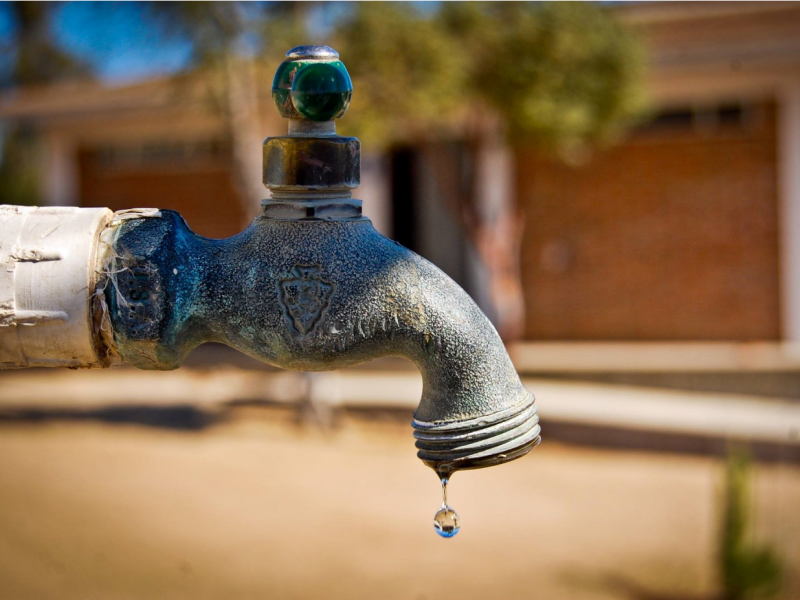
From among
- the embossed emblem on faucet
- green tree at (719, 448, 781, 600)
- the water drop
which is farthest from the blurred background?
the embossed emblem on faucet

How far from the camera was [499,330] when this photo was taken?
8.36 meters

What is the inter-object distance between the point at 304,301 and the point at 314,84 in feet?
1.11

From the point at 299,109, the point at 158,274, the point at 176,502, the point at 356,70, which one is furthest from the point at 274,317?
the point at 356,70

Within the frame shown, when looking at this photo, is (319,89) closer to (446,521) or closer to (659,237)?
(446,521)

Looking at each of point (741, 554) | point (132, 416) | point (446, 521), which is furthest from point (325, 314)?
point (132, 416)

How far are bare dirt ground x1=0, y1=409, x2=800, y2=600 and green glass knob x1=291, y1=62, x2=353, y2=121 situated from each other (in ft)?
13.6

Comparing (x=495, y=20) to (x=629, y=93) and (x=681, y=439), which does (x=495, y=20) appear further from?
(x=681, y=439)

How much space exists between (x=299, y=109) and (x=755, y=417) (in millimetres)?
7185

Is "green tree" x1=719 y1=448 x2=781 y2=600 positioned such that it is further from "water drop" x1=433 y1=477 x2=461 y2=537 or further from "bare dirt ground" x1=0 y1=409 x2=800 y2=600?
"water drop" x1=433 y1=477 x2=461 y2=537

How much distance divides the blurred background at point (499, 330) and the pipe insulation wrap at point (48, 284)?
4039mm

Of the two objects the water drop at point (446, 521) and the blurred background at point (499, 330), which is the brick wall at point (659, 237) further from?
the water drop at point (446, 521)

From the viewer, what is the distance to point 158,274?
139cm

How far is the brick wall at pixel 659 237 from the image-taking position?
951 centimetres

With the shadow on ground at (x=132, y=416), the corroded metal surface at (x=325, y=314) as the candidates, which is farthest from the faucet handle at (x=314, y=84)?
the shadow on ground at (x=132, y=416)
